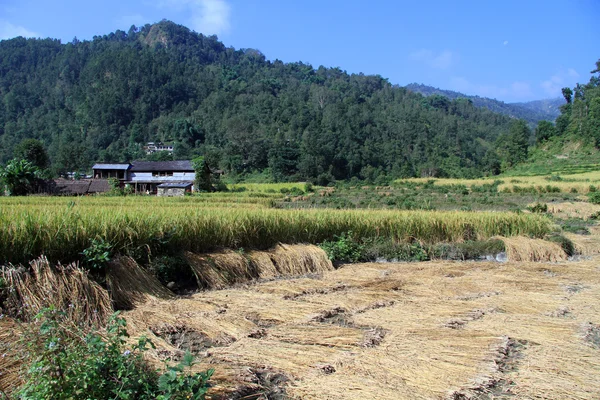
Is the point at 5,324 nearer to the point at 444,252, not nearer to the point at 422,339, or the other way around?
the point at 422,339

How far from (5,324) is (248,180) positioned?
64516 mm

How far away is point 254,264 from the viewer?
8344 mm

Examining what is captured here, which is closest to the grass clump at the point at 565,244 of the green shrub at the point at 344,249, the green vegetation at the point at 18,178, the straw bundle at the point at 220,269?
the green shrub at the point at 344,249

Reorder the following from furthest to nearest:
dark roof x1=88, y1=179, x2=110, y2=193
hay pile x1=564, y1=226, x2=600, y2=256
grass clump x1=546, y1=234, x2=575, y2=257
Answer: dark roof x1=88, y1=179, x2=110, y2=193 < hay pile x1=564, y1=226, x2=600, y2=256 < grass clump x1=546, y1=234, x2=575, y2=257

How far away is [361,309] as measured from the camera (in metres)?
6.00

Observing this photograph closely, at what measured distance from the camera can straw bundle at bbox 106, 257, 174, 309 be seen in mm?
6004

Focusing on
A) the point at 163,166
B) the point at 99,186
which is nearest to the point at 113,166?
the point at 163,166

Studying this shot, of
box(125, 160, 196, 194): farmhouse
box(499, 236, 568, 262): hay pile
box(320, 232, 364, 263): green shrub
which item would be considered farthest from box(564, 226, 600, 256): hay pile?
box(125, 160, 196, 194): farmhouse

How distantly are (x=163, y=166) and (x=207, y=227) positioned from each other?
148 feet

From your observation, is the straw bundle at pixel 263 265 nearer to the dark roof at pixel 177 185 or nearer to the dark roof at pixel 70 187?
the dark roof at pixel 70 187

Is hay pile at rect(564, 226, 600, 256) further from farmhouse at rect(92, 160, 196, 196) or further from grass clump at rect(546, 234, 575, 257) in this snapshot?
farmhouse at rect(92, 160, 196, 196)

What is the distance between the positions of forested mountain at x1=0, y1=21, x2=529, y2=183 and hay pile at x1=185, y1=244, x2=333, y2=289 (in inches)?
2264

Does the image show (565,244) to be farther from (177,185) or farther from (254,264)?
(177,185)

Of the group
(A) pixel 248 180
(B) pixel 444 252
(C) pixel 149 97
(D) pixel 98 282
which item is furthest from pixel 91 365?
(C) pixel 149 97
